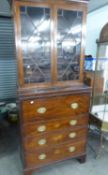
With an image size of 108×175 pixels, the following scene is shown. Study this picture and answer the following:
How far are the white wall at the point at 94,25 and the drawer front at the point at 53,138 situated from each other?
1.45 metres

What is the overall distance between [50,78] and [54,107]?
1.01ft

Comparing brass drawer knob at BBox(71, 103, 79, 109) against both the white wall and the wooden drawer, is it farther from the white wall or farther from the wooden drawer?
the white wall

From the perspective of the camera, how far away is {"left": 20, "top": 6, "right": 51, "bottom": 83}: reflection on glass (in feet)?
4.86

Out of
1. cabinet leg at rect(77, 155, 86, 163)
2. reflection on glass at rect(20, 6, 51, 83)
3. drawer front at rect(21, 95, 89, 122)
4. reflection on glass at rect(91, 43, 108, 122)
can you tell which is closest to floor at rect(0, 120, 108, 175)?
cabinet leg at rect(77, 155, 86, 163)

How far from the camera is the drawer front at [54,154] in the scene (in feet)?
5.64

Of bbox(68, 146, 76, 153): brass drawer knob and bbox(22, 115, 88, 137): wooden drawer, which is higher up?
bbox(22, 115, 88, 137): wooden drawer

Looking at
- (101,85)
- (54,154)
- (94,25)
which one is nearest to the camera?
(54,154)

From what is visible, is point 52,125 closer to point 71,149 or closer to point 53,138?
point 53,138

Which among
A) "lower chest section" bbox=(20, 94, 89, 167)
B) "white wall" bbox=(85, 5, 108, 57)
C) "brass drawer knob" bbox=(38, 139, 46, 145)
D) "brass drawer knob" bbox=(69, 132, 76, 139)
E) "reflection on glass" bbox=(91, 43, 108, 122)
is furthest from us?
"white wall" bbox=(85, 5, 108, 57)

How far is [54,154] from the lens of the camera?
A: 180 centimetres

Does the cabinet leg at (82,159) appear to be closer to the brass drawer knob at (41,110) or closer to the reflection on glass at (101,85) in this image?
the reflection on glass at (101,85)

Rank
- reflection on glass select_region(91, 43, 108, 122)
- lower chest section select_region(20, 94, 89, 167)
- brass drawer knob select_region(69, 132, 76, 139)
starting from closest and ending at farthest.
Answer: lower chest section select_region(20, 94, 89, 167)
brass drawer knob select_region(69, 132, 76, 139)
reflection on glass select_region(91, 43, 108, 122)

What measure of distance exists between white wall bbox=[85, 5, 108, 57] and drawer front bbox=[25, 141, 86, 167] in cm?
158

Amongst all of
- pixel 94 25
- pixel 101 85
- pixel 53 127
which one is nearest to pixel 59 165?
pixel 53 127
